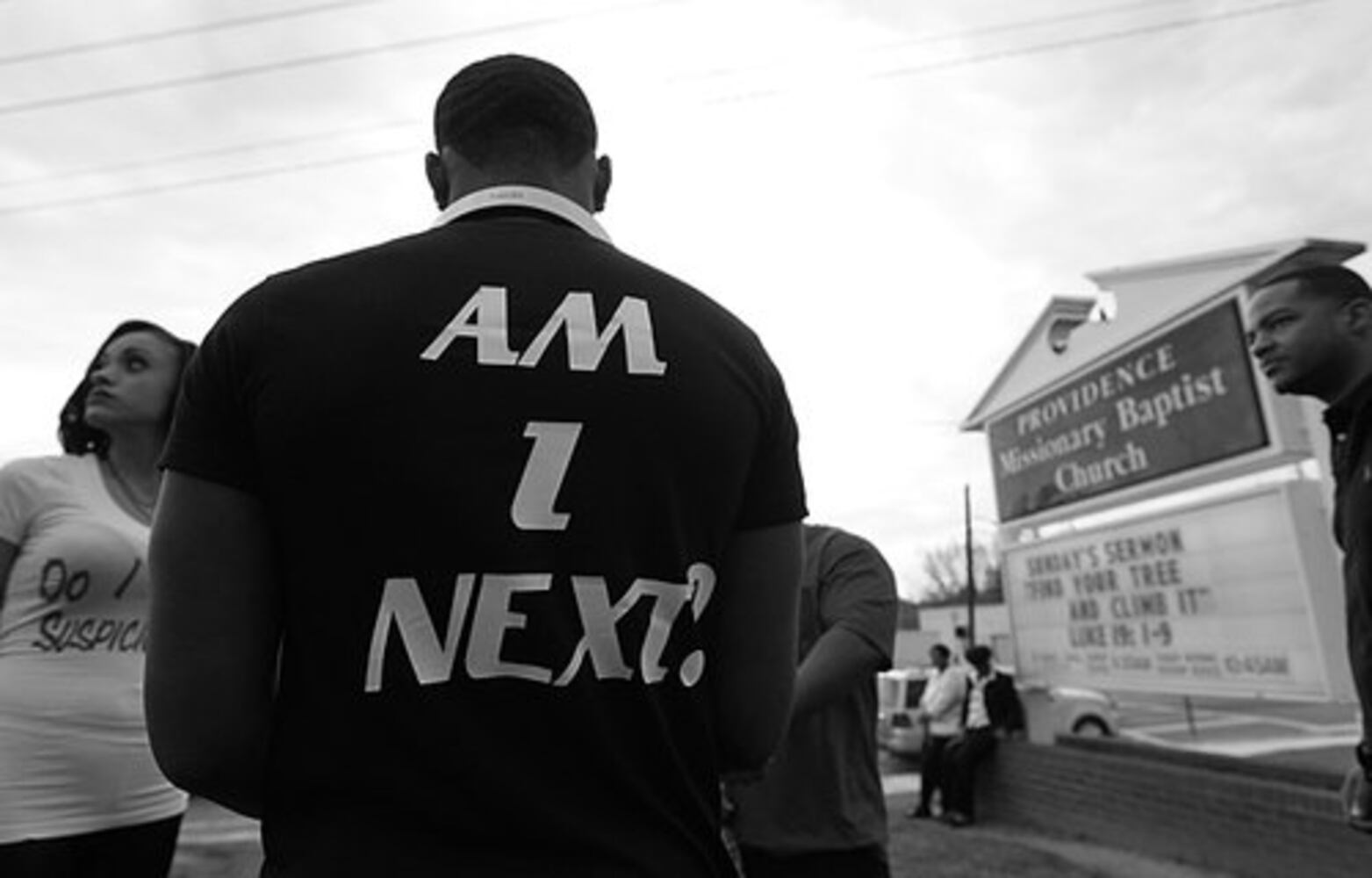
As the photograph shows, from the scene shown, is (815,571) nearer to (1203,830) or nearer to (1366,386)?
(1366,386)

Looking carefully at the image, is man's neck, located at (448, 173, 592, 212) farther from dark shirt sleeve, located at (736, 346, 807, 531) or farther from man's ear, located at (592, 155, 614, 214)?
dark shirt sleeve, located at (736, 346, 807, 531)

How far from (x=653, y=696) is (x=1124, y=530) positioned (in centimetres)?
796

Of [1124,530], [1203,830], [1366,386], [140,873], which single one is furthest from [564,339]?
[1124,530]

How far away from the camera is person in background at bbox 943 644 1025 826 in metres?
8.95

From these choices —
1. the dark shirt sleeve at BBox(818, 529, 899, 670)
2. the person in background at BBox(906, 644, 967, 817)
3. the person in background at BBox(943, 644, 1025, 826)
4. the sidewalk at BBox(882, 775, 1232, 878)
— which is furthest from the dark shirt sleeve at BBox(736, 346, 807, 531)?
the person in background at BBox(906, 644, 967, 817)

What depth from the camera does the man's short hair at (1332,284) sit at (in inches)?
96.7

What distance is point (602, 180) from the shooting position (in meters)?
1.42

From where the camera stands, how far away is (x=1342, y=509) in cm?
245

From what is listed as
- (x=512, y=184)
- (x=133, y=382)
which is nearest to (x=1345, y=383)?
(x=512, y=184)

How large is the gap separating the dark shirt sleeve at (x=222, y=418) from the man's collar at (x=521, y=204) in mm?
286

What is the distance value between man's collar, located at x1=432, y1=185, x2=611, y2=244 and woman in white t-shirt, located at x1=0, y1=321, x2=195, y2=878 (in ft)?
4.63

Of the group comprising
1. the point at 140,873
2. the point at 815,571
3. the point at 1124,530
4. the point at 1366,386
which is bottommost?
the point at 140,873

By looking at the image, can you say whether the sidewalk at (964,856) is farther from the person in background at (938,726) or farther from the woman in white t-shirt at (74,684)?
the woman in white t-shirt at (74,684)

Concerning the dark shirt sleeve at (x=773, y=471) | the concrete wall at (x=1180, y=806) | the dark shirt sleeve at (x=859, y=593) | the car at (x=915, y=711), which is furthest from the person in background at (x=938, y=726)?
the dark shirt sleeve at (x=773, y=471)
